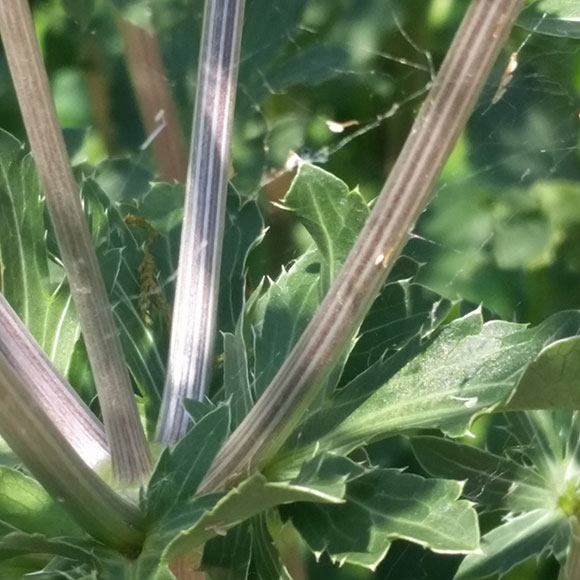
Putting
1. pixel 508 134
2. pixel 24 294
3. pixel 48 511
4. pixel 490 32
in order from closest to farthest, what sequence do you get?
pixel 490 32 < pixel 48 511 < pixel 24 294 < pixel 508 134

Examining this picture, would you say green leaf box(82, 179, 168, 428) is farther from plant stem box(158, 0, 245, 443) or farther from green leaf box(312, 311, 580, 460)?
green leaf box(312, 311, 580, 460)

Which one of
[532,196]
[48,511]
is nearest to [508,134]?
[532,196]

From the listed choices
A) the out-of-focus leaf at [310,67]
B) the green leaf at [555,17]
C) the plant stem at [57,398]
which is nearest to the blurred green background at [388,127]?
the out-of-focus leaf at [310,67]

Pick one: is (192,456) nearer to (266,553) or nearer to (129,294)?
(266,553)

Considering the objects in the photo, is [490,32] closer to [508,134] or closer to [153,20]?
[508,134]

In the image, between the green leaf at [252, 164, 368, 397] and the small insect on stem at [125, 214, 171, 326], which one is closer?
the green leaf at [252, 164, 368, 397]

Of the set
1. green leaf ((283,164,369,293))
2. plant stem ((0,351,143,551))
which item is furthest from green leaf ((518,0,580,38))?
plant stem ((0,351,143,551))

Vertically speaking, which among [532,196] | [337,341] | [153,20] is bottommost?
[532,196]
